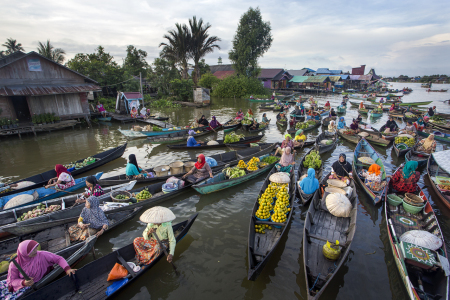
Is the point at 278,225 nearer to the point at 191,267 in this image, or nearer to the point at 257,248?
the point at 257,248

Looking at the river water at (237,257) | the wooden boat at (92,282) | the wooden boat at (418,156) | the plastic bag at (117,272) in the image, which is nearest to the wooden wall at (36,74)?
the river water at (237,257)

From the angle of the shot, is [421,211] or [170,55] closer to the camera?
[421,211]

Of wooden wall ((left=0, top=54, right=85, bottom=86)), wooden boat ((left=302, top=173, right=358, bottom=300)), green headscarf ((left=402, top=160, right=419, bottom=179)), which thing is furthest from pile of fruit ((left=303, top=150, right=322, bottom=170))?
wooden wall ((left=0, top=54, right=85, bottom=86))

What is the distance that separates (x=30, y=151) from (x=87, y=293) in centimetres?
1397

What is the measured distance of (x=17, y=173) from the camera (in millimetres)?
10930

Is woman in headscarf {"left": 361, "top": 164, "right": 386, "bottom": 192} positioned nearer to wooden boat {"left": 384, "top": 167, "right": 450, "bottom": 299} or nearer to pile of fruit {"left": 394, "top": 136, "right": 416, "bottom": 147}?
wooden boat {"left": 384, "top": 167, "right": 450, "bottom": 299}

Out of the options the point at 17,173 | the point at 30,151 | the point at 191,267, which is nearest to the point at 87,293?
the point at 191,267

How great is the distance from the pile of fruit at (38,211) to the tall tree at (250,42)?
39.3 meters

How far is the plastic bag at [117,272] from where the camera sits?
462 cm

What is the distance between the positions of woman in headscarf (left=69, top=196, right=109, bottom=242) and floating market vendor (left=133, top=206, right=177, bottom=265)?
4.79ft

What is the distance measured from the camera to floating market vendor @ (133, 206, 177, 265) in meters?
4.94

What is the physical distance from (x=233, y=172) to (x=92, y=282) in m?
5.93

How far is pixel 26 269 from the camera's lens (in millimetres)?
4141

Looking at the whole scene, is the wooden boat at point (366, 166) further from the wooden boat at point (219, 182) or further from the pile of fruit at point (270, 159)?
the wooden boat at point (219, 182)
